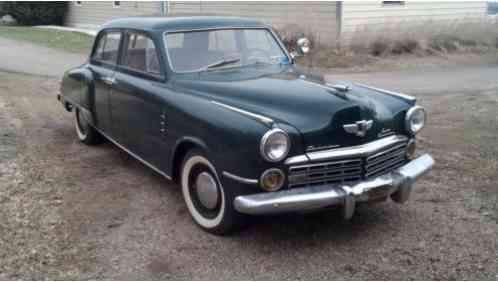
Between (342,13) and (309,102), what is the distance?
10130 mm

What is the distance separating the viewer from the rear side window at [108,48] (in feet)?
18.6

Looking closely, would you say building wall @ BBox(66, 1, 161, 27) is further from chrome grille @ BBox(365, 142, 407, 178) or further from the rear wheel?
chrome grille @ BBox(365, 142, 407, 178)

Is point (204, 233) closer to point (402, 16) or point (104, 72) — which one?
point (104, 72)

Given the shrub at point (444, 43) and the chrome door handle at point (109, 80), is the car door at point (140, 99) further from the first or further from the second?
the shrub at point (444, 43)

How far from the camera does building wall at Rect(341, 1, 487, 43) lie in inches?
542

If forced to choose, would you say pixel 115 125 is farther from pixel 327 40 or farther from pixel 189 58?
pixel 327 40

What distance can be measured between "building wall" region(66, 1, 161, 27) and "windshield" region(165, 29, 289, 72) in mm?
14748

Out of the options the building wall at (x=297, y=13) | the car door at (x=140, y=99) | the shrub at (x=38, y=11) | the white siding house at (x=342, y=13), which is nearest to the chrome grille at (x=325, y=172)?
the car door at (x=140, y=99)

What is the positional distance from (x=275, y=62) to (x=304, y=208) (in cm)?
208

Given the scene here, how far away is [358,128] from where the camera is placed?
12.6ft

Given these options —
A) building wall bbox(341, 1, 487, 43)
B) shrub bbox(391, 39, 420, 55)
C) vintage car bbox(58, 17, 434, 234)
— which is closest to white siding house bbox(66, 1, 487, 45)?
building wall bbox(341, 1, 487, 43)

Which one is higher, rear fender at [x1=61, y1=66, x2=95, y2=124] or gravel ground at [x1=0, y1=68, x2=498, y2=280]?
rear fender at [x1=61, y1=66, x2=95, y2=124]

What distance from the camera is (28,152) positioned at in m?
6.12

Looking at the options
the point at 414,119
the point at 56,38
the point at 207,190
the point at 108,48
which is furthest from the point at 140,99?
the point at 56,38
